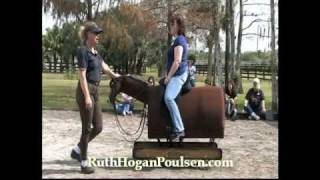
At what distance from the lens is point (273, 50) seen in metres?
12.4

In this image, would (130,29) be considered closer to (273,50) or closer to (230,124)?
(273,50)

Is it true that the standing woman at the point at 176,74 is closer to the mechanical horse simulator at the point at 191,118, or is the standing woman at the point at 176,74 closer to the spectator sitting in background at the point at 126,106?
the mechanical horse simulator at the point at 191,118

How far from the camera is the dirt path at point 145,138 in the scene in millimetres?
6016

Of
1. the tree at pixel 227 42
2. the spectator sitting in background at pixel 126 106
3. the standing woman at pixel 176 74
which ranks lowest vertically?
the spectator sitting in background at pixel 126 106

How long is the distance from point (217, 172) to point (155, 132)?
3.03ft

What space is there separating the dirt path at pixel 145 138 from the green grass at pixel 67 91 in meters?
2.66

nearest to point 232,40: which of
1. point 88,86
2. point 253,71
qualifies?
point 253,71

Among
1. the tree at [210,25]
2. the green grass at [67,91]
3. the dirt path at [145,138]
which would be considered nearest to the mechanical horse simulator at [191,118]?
the dirt path at [145,138]

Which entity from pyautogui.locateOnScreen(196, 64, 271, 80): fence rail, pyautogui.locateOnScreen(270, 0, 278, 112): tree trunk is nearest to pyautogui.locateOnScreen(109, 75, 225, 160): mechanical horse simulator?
pyautogui.locateOnScreen(270, 0, 278, 112): tree trunk

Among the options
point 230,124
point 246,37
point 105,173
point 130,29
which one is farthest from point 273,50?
point 105,173

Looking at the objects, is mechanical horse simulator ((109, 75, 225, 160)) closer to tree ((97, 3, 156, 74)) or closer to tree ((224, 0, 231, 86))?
tree ((97, 3, 156, 74))

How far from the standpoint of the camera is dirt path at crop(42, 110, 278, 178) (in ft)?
19.7

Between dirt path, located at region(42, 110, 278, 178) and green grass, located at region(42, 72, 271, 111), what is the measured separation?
266cm
